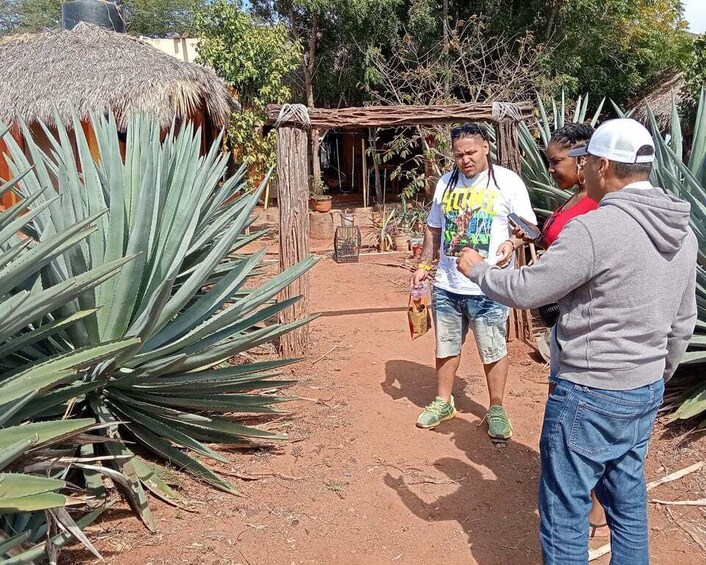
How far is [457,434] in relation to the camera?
3822mm

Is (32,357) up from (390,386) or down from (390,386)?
up

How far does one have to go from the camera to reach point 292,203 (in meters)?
4.95

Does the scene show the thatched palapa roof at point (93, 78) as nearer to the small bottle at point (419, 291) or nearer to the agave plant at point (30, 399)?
the small bottle at point (419, 291)

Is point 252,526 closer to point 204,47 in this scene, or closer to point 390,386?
point 390,386

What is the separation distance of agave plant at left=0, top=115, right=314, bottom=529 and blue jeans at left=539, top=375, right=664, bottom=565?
1.45 meters

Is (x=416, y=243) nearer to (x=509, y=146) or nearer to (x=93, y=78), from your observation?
(x=509, y=146)

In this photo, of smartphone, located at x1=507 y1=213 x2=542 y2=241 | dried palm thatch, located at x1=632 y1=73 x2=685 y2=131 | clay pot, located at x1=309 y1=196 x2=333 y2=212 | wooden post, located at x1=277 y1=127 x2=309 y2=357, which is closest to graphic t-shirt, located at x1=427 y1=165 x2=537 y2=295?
smartphone, located at x1=507 y1=213 x2=542 y2=241

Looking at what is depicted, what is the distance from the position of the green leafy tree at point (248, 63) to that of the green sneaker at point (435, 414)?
898cm

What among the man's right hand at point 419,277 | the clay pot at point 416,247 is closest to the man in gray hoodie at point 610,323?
the man's right hand at point 419,277

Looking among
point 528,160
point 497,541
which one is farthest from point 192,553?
point 528,160

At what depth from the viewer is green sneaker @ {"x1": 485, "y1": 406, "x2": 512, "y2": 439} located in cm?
367

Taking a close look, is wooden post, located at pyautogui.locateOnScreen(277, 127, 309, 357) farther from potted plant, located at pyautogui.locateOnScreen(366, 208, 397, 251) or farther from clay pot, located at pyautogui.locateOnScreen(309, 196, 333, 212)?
clay pot, located at pyautogui.locateOnScreen(309, 196, 333, 212)

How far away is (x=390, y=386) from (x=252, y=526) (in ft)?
6.33

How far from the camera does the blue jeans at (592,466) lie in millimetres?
2012
